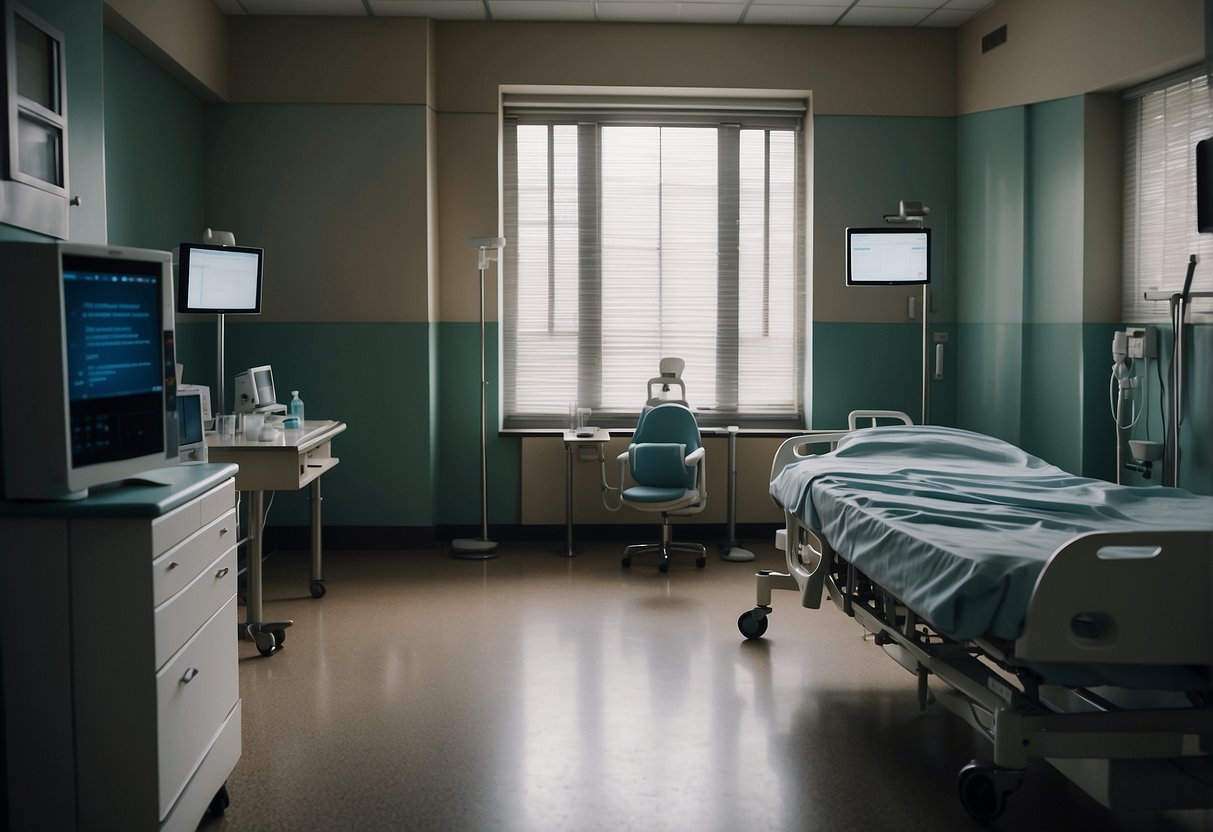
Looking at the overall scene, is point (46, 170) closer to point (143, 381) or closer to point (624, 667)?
point (143, 381)

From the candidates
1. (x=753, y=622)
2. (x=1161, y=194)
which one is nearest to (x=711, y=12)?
(x=1161, y=194)

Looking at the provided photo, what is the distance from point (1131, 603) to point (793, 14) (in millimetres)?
4734

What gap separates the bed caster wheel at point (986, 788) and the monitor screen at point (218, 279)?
356 cm

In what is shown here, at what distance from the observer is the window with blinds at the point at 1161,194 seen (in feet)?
15.4

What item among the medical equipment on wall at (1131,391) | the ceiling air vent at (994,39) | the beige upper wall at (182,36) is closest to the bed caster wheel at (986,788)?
the medical equipment on wall at (1131,391)

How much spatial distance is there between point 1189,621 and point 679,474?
3.74 meters

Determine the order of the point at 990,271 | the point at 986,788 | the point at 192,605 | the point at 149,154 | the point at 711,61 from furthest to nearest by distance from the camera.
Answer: the point at 711,61
the point at 990,271
the point at 149,154
the point at 986,788
the point at 192,605

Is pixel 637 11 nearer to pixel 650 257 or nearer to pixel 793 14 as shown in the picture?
pixel 793 14

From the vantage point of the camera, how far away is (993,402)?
19.9 feet

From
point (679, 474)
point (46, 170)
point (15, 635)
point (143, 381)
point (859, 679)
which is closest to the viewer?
point (15, 635)

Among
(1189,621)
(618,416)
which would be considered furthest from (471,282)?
(1189,621)

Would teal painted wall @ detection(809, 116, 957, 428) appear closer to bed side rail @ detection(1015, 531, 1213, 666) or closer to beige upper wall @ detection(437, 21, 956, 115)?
beige upper wall @ detection(437, 21, 956, 115)

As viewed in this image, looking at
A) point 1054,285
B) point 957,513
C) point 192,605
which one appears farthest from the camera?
point 1054,285

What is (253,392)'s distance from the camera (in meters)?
4.79
